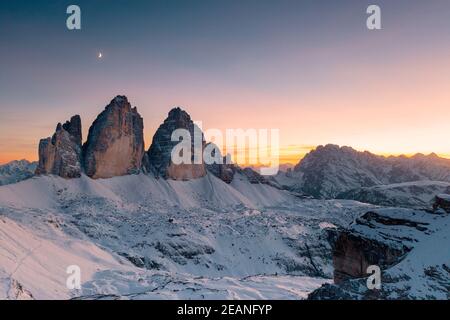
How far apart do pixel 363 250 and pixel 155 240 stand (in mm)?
86582

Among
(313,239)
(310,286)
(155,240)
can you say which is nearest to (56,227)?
(155,240)

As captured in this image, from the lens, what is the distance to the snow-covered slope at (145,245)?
224 feet

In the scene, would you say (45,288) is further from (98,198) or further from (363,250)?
(98,198)

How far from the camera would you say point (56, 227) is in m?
111

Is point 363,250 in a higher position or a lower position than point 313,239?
higher

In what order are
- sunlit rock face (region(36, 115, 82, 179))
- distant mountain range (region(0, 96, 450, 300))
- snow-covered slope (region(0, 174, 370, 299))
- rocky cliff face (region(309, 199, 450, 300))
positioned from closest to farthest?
1. rocky cliff face (region(309, 199, 450, 300))
2. distant mountain range (region(0, 96, 450, 300))
3. snow-covered slope (region(0, 174, 370, 299))
4. sunlit rock face (region(36, 115, 82, 179))

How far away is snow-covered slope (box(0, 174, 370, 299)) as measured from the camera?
6827 centimetres

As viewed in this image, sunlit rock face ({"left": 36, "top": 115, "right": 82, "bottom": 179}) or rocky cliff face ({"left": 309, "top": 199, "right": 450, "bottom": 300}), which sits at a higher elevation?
sunlit rock face ({"left": 36, "top": 115, "right": 82, "bottom": 179})
